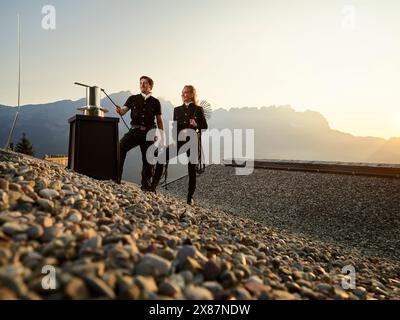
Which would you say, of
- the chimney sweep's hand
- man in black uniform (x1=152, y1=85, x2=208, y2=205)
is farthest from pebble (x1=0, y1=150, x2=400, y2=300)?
the chimney sweep's hand

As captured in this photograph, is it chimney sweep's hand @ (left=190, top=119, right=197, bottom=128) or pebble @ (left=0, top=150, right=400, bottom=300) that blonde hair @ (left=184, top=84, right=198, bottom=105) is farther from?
pebble @ (left=0, top=150, right=400, bottom=300)

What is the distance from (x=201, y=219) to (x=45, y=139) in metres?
222

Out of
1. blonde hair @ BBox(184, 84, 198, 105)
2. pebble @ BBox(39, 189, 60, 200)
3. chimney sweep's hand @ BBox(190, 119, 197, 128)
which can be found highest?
blonde hair @ BBox(184, 84, 198, 105)

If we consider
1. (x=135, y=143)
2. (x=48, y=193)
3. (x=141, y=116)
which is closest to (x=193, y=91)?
(x=141, y=116)

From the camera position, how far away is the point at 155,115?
636 cm

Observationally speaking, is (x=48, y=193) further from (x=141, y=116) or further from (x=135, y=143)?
(x=141, y=116)

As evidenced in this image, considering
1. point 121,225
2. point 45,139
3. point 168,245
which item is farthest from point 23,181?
point 45,139

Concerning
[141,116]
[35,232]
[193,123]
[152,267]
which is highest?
[141,116]

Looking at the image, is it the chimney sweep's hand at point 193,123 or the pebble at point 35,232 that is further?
the chimney sweep's hand at point 193,123

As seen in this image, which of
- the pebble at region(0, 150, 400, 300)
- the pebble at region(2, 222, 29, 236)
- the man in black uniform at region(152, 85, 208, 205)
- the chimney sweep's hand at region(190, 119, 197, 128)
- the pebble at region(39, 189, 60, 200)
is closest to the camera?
the pebble at region(0, 150, 400, 300)

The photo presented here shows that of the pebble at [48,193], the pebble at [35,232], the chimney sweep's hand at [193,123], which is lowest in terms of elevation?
the pebble at [35,232]

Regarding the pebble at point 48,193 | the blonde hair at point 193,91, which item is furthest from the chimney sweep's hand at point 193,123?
the pebble at point 48,193

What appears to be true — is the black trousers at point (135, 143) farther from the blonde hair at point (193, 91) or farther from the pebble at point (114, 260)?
the pebble at point (114, 260)
